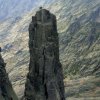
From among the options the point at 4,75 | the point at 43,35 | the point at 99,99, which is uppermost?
the point at 43,35

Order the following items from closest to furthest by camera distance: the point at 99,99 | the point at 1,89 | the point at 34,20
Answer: the point at 1,89 < the point at 34,20 < the point at 99,99

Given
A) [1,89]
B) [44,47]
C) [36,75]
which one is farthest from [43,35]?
[1,89]

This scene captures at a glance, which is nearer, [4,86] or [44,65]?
[4,86]

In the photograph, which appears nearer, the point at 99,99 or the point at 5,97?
the point at 5,97

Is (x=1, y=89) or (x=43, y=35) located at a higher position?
(x=43, y=35)

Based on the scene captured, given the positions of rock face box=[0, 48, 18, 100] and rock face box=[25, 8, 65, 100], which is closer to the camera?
rock face box=[0, 48, 18, 100]

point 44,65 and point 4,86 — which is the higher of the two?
point 44,65

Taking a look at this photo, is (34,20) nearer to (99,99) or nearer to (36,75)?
(36,75)

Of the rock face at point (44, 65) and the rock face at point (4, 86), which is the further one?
the rock face at point (44, 65)
